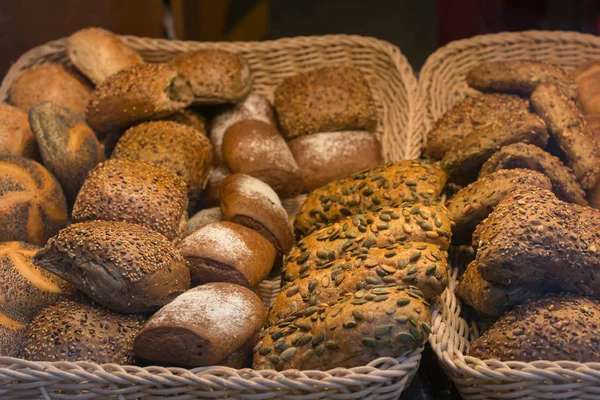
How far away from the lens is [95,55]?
3.19 meters

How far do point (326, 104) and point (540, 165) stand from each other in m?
1.14

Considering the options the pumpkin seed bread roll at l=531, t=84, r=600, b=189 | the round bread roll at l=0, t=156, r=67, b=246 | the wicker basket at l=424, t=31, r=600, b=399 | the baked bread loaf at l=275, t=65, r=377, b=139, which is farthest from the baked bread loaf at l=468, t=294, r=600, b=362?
the round bread roll at l=0, t=156, r=67, b=246

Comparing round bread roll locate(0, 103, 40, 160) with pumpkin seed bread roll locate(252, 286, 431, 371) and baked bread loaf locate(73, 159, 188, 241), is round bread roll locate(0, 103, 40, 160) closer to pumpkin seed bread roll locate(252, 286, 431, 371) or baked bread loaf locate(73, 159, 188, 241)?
baked bread loaf locate(73, 159, 188, 241)

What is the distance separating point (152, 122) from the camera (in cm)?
288

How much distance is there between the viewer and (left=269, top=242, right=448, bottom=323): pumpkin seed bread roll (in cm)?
190

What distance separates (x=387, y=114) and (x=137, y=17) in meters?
1.76

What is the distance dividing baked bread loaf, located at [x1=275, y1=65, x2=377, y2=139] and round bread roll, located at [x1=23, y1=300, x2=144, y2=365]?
144 cm

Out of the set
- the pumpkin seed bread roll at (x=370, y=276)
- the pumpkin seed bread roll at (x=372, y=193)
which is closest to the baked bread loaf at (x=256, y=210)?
the pumpkin seed bread roll at (x=372, y=193)

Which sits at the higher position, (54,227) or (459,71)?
(459,71)

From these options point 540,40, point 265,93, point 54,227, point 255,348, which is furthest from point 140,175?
point 540,40

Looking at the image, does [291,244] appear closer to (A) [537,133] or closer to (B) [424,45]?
(A) [537,133]

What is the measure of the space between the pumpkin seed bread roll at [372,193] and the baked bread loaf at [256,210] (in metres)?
0.12

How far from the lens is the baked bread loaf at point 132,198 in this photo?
87.8 inches

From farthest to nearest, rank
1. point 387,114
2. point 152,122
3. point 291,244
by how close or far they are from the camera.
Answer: point 387,114
point 152,122
point 291,244
